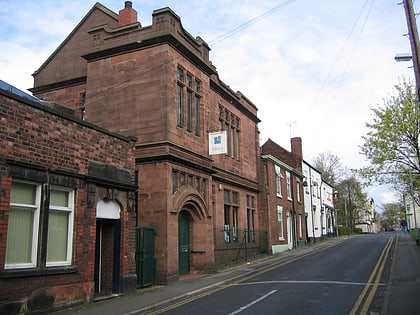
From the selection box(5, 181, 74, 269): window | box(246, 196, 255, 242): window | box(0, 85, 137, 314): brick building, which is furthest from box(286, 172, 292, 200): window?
box(5, 181, 74, 269): window

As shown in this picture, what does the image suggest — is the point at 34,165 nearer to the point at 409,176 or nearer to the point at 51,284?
the point at 51,284

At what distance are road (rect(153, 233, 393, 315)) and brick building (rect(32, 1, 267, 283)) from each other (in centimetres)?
344

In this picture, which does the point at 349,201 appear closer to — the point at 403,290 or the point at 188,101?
the point at 188,101

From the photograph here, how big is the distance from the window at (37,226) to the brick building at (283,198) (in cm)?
2013

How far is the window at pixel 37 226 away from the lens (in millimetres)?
9914

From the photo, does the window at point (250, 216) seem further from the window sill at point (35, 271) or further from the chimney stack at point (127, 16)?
the window sill at point (35, 271)

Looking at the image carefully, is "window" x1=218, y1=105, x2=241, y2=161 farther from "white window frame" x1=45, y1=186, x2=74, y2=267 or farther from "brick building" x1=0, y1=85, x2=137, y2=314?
"white window frame" x1=45, y1=186, x2=74, y2=267

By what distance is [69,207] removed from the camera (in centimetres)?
1159

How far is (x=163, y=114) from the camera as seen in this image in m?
17.3

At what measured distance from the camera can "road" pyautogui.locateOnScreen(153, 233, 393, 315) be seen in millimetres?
Answer: 10211

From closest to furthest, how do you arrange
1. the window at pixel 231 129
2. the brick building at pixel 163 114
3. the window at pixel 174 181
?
1. the brick building at pixel 163 114
2. the window at pixel 174 181
3. the window at pixel 231 129

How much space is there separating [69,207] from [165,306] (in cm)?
382

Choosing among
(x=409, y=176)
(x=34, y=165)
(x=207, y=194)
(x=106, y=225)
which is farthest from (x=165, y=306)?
(x=409, y=176)

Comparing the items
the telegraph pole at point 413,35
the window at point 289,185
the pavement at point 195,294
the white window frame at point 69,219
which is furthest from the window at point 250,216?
the telegraph pole at point 413,35
